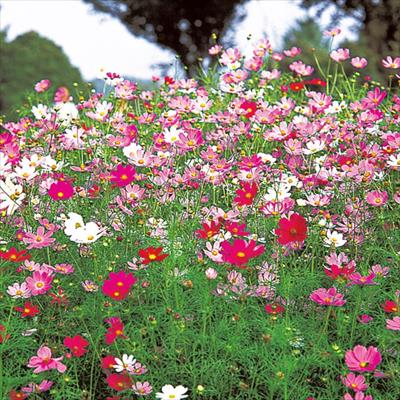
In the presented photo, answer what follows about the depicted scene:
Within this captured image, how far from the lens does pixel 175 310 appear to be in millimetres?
2314

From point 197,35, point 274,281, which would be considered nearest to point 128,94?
point 274,281

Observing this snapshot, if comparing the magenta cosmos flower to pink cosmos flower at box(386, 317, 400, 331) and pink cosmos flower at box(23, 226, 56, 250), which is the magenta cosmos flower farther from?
pink cosmos flower at box(23, 226, 56, 250)

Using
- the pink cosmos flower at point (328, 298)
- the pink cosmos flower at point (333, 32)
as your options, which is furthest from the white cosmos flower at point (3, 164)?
the pink cosmos flower at point (333, 32)

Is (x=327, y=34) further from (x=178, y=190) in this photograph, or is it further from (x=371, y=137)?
(x=178, y=190)

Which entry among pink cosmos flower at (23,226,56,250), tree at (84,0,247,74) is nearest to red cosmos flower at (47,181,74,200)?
pink cosmos flower at (23,226,56,250)

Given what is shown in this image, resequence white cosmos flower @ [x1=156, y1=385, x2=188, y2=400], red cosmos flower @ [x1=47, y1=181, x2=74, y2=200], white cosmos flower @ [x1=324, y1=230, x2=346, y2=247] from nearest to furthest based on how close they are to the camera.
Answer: white cosmos flower @ [x1=156, y1=385, x2=188, y2=400] → red cosmos flower @ [x1=47, y1=181, x2=74, y2=200] → white cosmos flower @ [x1=324, y1=230, x2=346, y2=247]

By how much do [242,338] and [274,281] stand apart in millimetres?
286

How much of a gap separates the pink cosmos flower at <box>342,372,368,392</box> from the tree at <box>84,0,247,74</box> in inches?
457

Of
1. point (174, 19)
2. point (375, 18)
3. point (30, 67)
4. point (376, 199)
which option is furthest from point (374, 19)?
point (376, 199)

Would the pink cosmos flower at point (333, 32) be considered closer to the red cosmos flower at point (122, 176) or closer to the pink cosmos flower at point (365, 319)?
the red cosmos flower at point (122, 176)

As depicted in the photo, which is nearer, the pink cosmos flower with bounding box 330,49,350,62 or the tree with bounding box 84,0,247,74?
the pink cosmos flower with bounding box 330,49,350,62

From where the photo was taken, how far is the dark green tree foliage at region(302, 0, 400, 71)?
1114 cm

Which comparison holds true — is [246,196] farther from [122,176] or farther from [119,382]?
[119,382]

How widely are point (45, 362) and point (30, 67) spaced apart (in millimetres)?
10120
